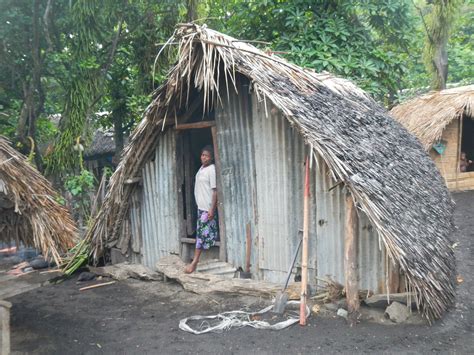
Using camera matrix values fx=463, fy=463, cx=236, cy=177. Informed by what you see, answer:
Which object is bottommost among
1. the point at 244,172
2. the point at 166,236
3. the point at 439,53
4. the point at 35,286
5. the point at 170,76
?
the point at 35,286

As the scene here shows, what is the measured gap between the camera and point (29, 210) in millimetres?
4664

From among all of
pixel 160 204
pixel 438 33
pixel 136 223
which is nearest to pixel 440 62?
pixel 438 33

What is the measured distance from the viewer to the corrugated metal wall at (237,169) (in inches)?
241

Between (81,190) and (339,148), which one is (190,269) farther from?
(81,190)

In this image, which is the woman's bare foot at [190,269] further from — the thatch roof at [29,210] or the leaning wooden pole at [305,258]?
the leaning wooden pole at [305,258]

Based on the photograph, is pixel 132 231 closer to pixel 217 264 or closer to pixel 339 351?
pixel 217 264

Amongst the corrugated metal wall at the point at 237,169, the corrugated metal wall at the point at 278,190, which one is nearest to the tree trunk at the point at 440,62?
the corrugated metal wall at the point at 237,169

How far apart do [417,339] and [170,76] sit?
418 cm

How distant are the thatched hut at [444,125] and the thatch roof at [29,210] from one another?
10.1 m

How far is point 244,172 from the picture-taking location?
6195 millimetres

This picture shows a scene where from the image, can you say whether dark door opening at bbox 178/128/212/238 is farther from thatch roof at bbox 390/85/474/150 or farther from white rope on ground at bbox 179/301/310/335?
thatch roof at bbox 390/85/474/150

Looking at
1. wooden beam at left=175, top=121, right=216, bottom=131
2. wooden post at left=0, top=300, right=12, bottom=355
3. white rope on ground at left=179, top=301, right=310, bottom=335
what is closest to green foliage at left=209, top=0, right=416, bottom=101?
wooden beam at left=175, top=121, right=216, bottom=131

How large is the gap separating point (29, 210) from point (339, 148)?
3.27m

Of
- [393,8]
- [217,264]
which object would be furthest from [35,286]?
[393,8]
